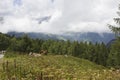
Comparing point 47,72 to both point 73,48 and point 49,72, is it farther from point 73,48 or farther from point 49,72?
point 73,48

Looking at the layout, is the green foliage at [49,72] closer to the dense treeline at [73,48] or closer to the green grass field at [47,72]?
the green grass field at [47,72]

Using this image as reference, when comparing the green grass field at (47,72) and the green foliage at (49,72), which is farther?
the green foliage at (49,72)

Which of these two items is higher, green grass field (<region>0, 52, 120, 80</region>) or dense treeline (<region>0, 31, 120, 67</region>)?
green grass field (<region>0, 52, 120, 80</region>)

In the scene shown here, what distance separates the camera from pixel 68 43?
17225 cm

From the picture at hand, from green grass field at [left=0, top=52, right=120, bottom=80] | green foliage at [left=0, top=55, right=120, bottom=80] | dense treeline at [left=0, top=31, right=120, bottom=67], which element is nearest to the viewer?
green grass field at [left=0, top=52, right=120, bottom=80]

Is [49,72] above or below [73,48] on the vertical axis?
above

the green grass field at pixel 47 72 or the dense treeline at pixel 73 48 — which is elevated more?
the green grass field at pixel 47 72

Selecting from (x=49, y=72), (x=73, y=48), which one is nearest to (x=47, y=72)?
(x=49, y=72)

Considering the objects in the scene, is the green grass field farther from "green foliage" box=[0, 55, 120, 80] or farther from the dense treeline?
the dense treeline

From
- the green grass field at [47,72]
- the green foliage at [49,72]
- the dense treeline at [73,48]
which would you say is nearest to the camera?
the green grass field at [47,72]

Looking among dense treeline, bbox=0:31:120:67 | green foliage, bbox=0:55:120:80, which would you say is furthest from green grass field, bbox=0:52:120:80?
dense treeline, bbox=0:31:120:67

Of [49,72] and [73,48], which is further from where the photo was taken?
[73,48]

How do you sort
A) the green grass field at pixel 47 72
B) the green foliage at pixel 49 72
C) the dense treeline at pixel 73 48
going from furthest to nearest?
the dense treeline at pixel 73 48, the green foliage at pixel 49 72, the green grass field at pixel 47 72

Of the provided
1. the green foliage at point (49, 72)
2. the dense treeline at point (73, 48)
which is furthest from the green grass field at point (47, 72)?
the dense treeline at point (73, 48)
